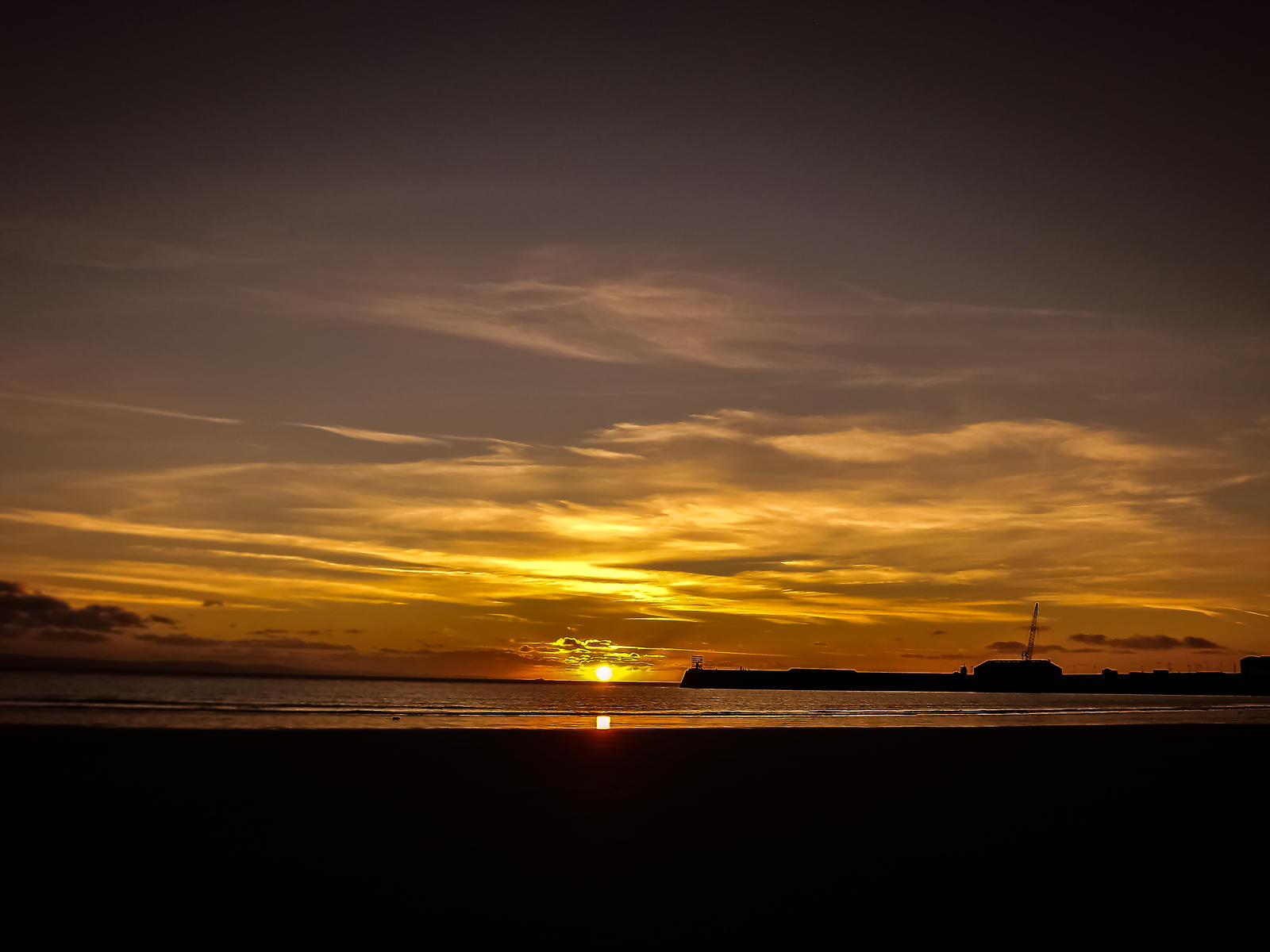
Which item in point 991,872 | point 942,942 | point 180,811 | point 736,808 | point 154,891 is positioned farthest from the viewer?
point 736,808

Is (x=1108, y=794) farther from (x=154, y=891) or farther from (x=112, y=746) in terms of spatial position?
(x=112, y=746)

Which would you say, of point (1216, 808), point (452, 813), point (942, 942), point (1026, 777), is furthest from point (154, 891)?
point (1026, 777)

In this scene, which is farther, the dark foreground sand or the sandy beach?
the sandy beach

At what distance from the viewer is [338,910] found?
708 centimetres

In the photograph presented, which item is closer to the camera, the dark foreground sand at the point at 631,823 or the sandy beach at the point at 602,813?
the dark foreground sand at the point at 631,823

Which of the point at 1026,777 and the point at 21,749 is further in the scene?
the point at 21,749

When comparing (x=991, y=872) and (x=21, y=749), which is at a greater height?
(x=991, y=872)

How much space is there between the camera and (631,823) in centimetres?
1138

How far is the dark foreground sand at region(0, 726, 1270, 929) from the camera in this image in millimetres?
8289

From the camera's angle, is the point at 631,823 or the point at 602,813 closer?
the point at 631,823

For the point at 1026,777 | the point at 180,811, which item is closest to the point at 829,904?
the point at 180,811

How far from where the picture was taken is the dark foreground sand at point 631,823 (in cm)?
829

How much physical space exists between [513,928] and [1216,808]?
470 inches

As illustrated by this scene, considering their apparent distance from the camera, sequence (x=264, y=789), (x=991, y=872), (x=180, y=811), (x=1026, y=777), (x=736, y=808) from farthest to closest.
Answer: (x=1026, y=777), (x=264, y=789), (x=736, y=808), (x=180, y=811), (x=991, y=872)
